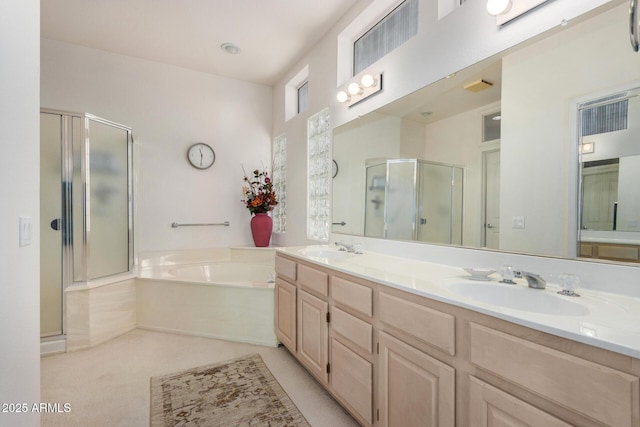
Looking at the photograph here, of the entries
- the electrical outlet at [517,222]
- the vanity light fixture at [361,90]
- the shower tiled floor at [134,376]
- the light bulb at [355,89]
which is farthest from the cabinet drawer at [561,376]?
the light bulb at [355,89]

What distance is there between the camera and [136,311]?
2887mm

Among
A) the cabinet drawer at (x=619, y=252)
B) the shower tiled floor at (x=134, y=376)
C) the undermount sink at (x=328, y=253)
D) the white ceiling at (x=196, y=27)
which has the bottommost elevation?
the shower tiled floor at (x=134, y=376)

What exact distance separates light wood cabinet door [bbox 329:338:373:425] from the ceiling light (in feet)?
9.82

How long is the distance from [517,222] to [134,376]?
8.17 feet

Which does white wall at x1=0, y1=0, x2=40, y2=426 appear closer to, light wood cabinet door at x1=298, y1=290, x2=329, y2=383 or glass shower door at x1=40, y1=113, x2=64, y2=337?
light wood cabinet door at x1=298, y1=290, x2=329, y2=383

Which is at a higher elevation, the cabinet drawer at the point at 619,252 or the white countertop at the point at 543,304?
the cabinet drawer at the point at 619,252

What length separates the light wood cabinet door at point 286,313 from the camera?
2.09 metres

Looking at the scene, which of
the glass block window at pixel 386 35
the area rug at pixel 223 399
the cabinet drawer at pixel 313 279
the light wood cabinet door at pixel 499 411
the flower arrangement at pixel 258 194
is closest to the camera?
the light wood cabinet door at pixel 499 411

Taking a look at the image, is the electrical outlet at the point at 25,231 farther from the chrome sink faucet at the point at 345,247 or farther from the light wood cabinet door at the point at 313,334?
the chrome sink faucet at the point at 345,247

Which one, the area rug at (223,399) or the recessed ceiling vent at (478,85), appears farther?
the area rug at (223,399)

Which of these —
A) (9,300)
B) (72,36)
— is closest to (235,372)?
(9,300)

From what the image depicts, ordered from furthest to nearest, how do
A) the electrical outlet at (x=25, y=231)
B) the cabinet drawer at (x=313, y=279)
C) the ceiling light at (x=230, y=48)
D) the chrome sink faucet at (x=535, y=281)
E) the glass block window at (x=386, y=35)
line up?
1. the ceiling light at (x=230, y=48)
2. the glass block window at (x=386, y=35)
3. the cabinet drawer at (x=313, y=279)
4. the chrome sink faucet at (x=535, y=281)
5. the electrical outlet at (x=25, y=231)

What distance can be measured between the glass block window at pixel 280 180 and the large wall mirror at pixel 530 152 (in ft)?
6.48

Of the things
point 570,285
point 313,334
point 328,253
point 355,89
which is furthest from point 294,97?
point 570,285
